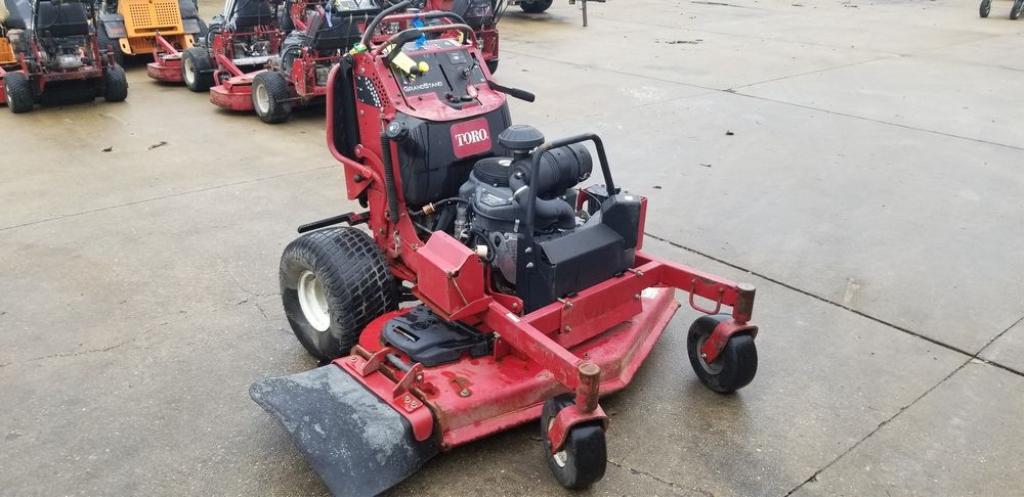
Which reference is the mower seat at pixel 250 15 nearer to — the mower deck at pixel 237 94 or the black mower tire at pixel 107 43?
the mower deck at pixel 237 94

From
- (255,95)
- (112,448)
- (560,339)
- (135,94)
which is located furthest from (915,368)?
(135,94)

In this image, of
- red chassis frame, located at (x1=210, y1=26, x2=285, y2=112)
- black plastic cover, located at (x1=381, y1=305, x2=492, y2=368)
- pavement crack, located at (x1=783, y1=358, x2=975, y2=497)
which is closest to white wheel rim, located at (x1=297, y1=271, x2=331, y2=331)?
black plastic cover, located at (x1=381, y1=305, x2=492, y2=368)

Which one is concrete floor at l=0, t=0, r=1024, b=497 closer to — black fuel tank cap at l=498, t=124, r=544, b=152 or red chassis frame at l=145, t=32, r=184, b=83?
red chassis frame at l=145, t=32, r=184, b=83

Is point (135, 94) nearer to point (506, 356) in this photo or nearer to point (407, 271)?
point (407, 271)

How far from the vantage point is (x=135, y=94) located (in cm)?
1041

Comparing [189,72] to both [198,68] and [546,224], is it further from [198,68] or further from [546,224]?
[546,224]

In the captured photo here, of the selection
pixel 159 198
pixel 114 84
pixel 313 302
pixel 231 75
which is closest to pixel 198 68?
pixel 231 75

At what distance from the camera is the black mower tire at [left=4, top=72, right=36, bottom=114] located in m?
9.04

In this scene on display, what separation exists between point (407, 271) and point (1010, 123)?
25.3 feet

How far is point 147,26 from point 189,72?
1.58 metres

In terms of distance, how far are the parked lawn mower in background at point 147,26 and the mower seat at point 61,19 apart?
5.65ft

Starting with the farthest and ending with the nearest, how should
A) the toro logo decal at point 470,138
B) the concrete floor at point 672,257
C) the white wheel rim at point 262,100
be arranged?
the white wheel rim at point 262,100, the toro logo decal at point 470,138, the concrete floor at point 672,257

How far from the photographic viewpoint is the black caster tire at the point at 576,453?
292 centimetres

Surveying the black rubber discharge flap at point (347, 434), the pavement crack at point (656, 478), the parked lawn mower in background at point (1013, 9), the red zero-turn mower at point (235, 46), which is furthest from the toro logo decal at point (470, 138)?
the parked lawn mower in background at point (1013, 9)
